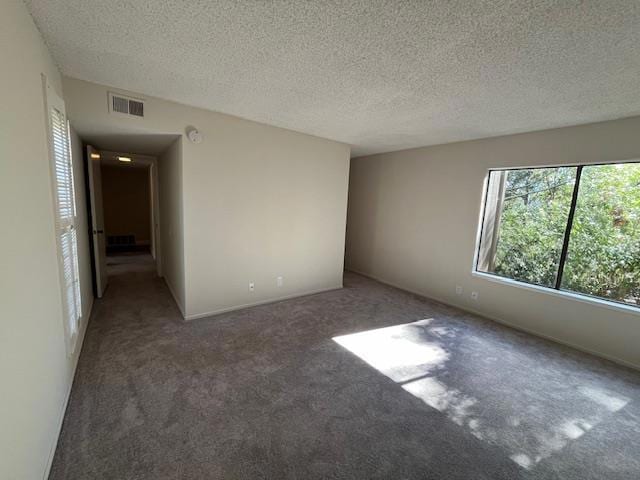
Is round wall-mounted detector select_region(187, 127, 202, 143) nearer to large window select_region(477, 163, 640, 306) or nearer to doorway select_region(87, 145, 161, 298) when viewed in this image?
large window select_region(477, 163, 640, 306)

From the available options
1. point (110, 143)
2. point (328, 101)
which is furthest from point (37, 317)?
point (110, 143)

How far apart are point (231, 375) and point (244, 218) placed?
195cm

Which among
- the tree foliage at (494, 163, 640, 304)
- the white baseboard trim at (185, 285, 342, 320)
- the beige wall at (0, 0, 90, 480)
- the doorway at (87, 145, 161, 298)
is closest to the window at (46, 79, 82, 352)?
the beige wall at (0, 0, 90, 480)

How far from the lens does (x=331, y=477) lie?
59.6 inches

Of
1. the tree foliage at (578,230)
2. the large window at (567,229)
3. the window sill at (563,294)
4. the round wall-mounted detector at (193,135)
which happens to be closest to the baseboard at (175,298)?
the round wall-mounted detector at (193,135)

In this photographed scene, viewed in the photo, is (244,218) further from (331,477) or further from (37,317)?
(331,477)

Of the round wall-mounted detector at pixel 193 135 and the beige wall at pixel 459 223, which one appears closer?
the beige wall at pixel 459 223

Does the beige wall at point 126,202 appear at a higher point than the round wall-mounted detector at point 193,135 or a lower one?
lower

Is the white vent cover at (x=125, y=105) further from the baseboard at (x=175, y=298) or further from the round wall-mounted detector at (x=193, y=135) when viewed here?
the baseboard at (x=175, y=298)

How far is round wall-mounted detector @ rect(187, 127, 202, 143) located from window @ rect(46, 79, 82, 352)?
3.41 ft

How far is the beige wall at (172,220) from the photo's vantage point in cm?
328

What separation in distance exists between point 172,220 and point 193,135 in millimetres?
1384

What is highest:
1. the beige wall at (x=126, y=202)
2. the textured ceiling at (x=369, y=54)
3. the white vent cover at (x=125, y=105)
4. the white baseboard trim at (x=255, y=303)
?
the textured ceiling at (x=369, y=54)

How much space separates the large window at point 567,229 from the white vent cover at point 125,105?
14.7 ft
